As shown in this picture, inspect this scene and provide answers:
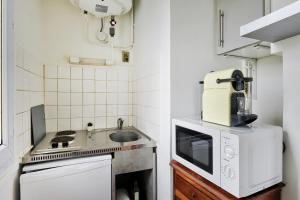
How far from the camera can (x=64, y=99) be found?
1.70 metres

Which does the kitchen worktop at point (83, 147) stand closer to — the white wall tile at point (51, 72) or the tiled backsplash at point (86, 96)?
the tiled backsplash at point (86, 96)

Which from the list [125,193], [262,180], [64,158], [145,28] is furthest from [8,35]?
[125,193]

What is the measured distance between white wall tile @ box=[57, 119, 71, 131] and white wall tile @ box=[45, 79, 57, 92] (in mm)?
317

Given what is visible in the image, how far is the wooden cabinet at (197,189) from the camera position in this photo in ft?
2.38

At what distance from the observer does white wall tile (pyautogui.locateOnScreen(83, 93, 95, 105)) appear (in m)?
1.77

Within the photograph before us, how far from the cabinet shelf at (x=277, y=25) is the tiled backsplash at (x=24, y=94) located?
122cm

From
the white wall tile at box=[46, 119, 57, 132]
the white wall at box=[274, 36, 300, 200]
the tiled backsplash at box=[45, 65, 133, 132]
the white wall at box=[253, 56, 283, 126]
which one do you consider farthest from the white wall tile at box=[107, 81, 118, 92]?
the white wall at box=[274, 36, 300, 200]

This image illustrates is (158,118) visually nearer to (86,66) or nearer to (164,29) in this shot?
(164,29)

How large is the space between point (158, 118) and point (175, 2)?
81 centimetres

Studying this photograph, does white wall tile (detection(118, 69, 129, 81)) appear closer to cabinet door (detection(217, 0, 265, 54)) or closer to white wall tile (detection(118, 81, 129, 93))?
white wall tile (detection(118, 81, 129, 93))

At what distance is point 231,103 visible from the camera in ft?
2.63

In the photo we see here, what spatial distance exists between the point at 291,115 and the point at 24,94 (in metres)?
1.51

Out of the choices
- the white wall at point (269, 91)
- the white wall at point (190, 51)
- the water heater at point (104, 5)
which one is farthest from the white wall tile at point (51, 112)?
the white wall at point (269, 91)

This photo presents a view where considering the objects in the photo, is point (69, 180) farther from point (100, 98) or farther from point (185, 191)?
point (100, 98)
